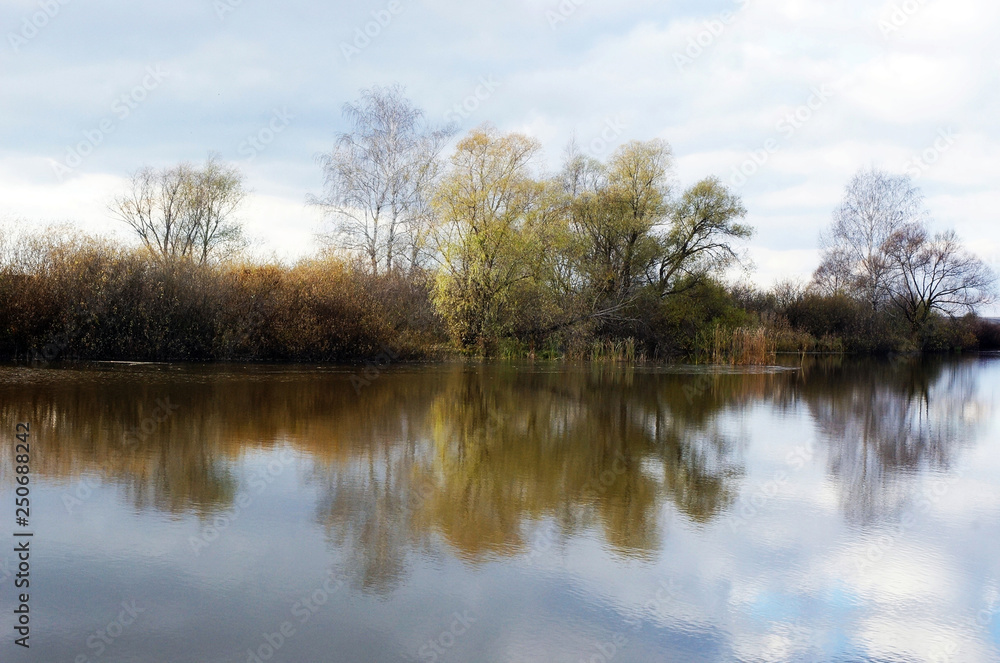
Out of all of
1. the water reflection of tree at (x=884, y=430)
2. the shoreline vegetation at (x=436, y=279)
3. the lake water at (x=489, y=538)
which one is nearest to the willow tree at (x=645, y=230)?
the shoreline vegetation at (x=436, y=279)

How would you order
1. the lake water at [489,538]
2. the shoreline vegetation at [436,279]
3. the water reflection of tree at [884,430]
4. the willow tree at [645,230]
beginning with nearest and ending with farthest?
the lake water at [489,538], the water reflection of tree at [884,430], the shoreline vegetation at [436,279], the willow tree at [645,230]

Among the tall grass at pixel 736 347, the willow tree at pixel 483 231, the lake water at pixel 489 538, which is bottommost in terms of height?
the lake water at pixel 489 538

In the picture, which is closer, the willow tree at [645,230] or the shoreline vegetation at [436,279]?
the shoreline vegetation at [436,279]

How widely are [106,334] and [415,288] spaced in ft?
35.4

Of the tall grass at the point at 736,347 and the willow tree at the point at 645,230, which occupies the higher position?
the willow tree at the point at 645,230

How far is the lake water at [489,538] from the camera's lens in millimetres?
3805

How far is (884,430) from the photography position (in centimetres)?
1155

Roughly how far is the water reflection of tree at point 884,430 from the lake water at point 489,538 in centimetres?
8

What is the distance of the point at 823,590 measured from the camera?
4590 mm

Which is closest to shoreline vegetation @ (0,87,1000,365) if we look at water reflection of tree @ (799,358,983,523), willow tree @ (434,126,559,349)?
willow tree @ (434,126,559,349)

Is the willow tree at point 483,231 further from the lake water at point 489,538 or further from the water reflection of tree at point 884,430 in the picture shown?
the lake water at point 489,538

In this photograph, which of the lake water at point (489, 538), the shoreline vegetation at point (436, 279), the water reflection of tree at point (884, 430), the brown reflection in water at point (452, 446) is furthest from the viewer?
the shoreline vegetation at point (436, 279)

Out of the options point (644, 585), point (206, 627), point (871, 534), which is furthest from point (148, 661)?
point (871, 534)

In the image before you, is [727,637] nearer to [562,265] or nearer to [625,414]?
[625,414]
